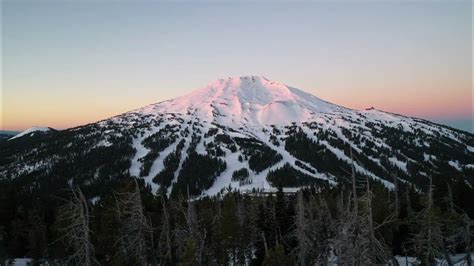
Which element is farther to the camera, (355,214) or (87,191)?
(87,191)

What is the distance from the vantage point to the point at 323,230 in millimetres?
51375

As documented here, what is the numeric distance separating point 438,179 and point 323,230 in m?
28.6

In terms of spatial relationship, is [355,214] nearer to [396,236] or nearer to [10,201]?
[396,236]

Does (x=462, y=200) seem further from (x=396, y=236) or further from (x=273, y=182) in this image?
(x=273, y=182)

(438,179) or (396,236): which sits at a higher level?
(438,179)

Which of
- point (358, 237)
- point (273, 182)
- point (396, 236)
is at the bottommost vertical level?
point (273, 182)

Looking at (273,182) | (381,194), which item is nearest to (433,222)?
(381,194)

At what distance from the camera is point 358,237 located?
1597 centimetres

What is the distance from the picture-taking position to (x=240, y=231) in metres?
51.5

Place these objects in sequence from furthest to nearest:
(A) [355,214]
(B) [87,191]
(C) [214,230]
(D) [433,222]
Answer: (B) [87,191] < (C) [214,230] < (D) [433,222] < (A) [355,214]

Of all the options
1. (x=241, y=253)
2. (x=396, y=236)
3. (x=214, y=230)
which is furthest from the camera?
(x=396, y=236)

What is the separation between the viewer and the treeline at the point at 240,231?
1816cm

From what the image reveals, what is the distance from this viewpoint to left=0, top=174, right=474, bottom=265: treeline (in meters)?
18.2

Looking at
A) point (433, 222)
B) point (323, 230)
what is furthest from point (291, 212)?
point (433, 222)
